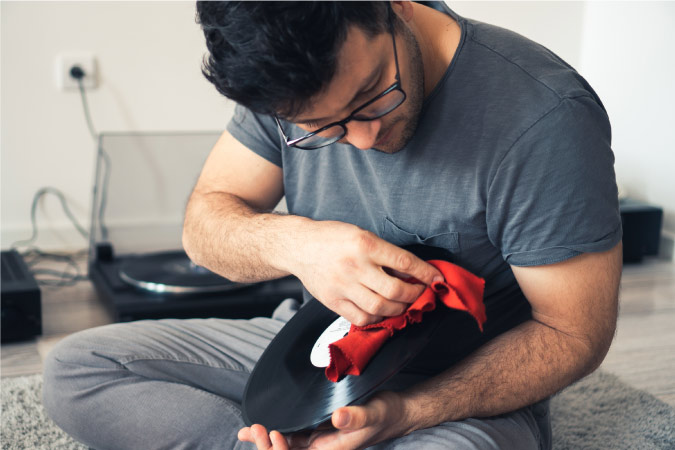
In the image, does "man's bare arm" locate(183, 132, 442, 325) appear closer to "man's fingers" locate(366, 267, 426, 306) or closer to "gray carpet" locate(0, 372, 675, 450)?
"man's fingers" locate(366, 267, 426, 306)

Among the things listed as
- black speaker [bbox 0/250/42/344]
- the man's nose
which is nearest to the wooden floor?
black speaker [bbox 0/250/42/344]

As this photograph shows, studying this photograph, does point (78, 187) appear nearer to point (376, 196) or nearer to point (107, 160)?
point (107, 160)

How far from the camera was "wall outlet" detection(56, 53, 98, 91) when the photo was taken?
8.19 feet

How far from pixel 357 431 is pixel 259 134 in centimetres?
58

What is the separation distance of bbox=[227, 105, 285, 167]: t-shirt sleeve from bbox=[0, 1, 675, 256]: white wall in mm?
Answer: 1398

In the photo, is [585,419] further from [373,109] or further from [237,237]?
[373,109]

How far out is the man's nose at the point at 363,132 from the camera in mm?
934

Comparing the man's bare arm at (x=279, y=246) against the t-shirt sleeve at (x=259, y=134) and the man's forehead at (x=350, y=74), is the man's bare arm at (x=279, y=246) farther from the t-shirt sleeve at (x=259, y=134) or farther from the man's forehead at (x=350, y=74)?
the man's forehead at (x=350, y=74)

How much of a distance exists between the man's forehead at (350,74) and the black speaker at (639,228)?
199 centimetres

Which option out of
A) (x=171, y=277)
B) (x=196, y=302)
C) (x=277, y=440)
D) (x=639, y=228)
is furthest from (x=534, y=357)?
(x=639, y=228)

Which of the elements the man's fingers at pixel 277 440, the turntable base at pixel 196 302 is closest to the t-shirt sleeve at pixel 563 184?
the man's fingers at pixel 277 440

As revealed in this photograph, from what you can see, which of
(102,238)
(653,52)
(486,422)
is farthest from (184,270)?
(653,52)

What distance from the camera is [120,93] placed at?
8.48 feet

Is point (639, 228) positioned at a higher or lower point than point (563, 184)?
lower
